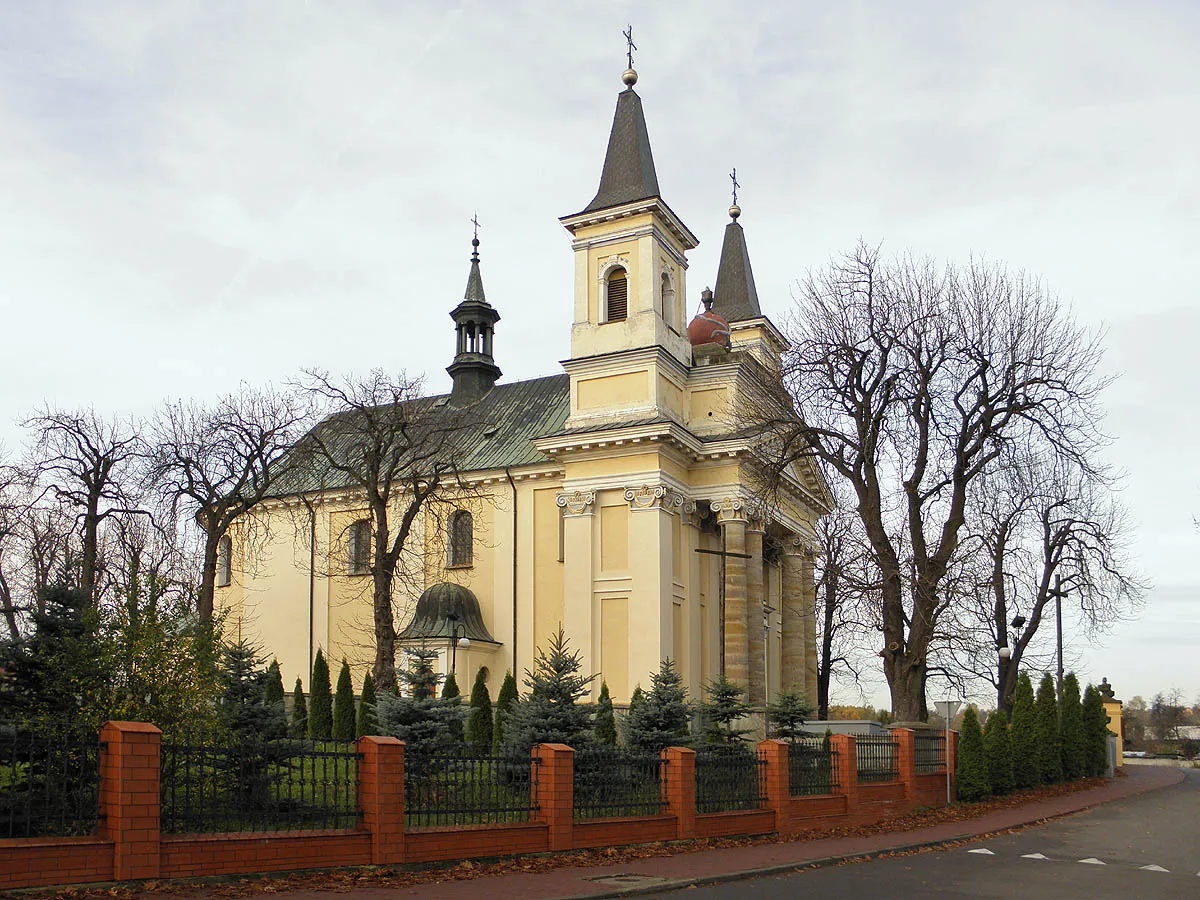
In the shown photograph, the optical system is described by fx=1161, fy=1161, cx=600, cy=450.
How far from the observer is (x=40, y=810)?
38.8 feet

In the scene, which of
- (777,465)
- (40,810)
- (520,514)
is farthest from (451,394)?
(40,810)

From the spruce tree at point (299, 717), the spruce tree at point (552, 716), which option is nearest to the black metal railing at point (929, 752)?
the spruce tree at point (552, 716)

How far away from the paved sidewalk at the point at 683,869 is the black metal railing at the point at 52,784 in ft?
7.65

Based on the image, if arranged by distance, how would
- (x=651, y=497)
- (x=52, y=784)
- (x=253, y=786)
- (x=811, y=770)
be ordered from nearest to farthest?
1. (x=52, y=784)
2. (x=253, y=786)
3. (x=811, y=770)
4. (x=651, y=497)

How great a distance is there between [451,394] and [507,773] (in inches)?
1240

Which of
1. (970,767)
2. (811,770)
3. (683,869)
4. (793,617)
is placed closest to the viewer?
(683,869)

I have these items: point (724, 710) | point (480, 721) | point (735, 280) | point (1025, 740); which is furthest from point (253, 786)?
point (735, 280)

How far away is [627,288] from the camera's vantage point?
119 feet

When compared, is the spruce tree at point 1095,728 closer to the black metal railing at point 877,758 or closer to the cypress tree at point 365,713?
the black metal railing at point 877,758

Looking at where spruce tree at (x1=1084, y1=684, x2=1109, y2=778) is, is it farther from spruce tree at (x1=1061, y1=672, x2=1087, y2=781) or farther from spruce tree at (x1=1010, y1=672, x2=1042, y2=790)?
spruce tree at (x1=1010, y1=672, x2=1042, y2=790)

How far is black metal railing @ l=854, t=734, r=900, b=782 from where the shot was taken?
23.8 metres

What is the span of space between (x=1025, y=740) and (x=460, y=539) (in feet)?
62.4

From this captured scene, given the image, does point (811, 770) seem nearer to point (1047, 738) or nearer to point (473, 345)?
point (1047, 738)

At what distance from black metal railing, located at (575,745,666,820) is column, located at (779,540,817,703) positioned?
76.5 ft
